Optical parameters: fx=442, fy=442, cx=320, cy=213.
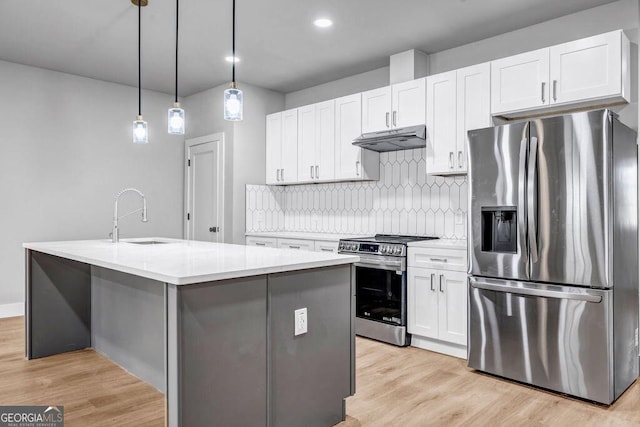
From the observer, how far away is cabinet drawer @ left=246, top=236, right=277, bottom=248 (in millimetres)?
5059

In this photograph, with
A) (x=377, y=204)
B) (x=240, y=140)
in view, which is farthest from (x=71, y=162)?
(x=377, y=204)

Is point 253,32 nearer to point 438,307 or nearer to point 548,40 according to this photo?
point 548,40

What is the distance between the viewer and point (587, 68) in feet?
9.89

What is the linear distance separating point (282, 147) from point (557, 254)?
3426 mm

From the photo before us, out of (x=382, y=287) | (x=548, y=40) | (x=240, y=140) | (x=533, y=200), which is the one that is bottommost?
(x=382, y=287)

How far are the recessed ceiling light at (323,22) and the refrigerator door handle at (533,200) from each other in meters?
1.89

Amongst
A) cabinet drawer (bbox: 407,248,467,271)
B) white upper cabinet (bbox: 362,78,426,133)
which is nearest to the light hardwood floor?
cabinet drawer (bbox: 407,248,467,271)

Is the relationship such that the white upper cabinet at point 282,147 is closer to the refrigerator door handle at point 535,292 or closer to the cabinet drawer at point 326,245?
the cabinet drawer at point 326,245

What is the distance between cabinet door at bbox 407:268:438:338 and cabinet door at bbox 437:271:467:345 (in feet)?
0.15

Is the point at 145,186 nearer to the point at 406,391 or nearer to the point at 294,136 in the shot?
the point at 294,136

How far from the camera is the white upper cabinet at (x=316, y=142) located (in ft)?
15.8

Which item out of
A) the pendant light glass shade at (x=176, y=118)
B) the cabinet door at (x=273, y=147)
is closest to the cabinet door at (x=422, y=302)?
the pendant light glass shade at (x=176, y=118)

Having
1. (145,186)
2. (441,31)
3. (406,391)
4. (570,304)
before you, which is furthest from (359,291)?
(145,186)

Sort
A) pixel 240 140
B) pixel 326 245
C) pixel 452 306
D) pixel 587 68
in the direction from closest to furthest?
pixel 587 68 → pixel 452 306 → pixel 326 245 → pixel 240 140
